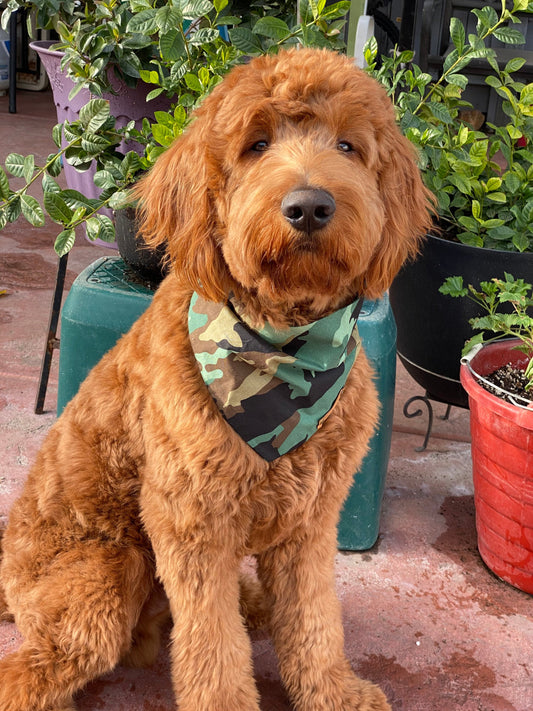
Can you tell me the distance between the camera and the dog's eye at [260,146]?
5.21 ft

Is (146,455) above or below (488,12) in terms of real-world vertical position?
below

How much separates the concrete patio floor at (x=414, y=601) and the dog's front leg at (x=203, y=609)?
0.31 metres

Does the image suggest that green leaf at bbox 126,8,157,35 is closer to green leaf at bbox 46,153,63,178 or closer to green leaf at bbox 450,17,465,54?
green leaf at bbox 46,153,63,178

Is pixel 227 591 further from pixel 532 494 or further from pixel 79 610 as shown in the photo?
pixel 532 494

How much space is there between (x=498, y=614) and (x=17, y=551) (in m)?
1.47

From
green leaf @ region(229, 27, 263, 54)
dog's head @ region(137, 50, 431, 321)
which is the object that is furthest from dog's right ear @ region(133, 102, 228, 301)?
green leaf @ region(229, 27, 263, 54)

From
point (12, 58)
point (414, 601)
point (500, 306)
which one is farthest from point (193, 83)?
point (12, 58)

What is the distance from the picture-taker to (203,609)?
1785 millimetres

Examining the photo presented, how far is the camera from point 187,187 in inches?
65.9

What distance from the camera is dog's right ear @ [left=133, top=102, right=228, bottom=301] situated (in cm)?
162

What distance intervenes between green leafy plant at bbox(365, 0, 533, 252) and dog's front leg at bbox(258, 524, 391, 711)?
4.31ft

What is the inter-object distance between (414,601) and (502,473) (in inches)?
19.3

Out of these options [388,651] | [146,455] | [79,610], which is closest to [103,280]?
[146,455]

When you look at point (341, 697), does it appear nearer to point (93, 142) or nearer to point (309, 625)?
point (309, 625)
